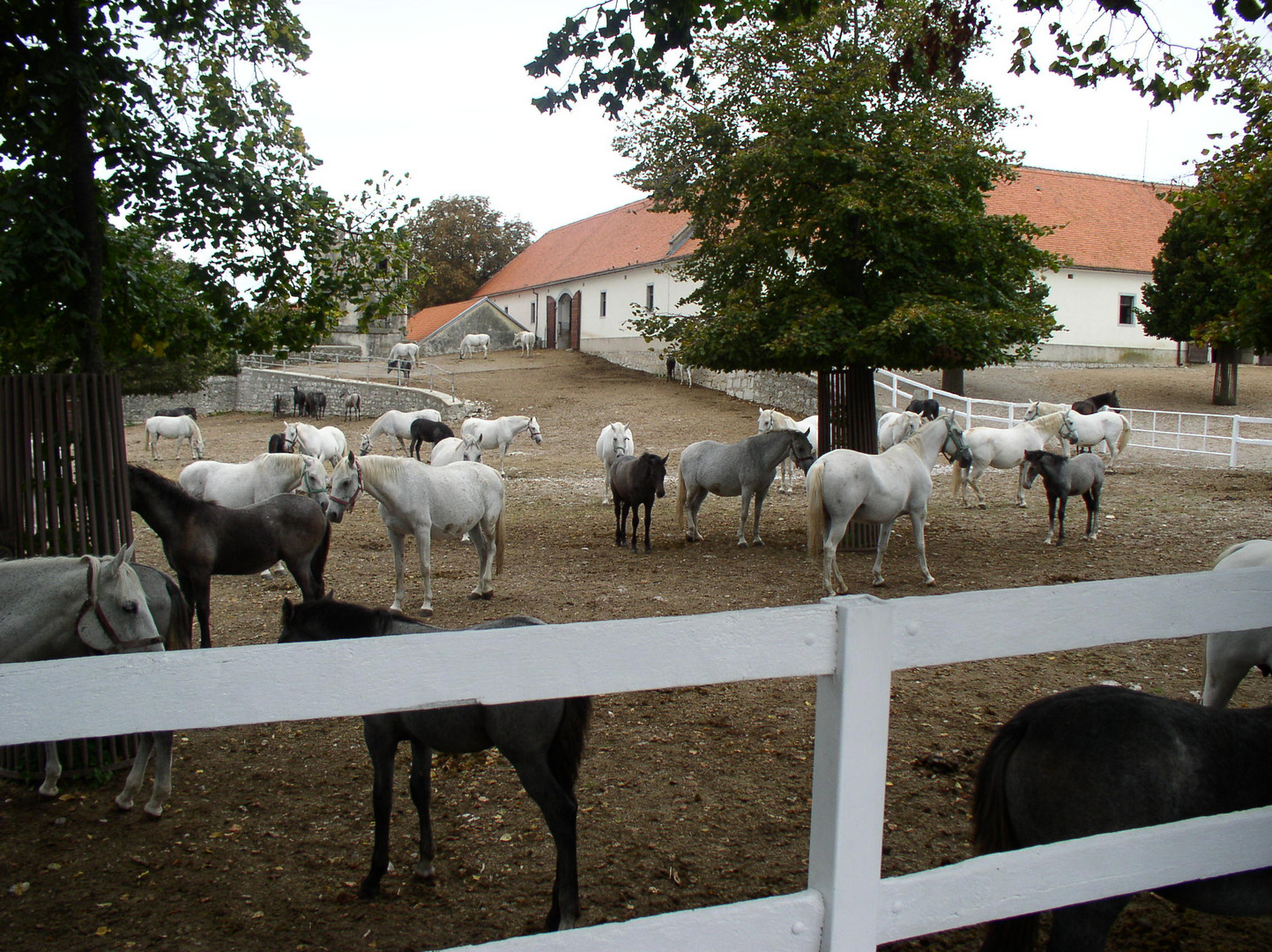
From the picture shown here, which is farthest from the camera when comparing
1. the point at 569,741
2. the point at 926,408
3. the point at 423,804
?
the point at 926,408

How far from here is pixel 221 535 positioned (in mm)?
6383

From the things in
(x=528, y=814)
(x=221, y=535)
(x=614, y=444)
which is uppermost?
(x=614, y=444)

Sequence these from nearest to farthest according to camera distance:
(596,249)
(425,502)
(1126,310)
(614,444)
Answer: (425,502) → (614,444) → (1126,310) → (596,249)

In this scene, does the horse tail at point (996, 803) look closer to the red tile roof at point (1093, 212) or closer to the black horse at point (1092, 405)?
the black horse at point (1092, 405)

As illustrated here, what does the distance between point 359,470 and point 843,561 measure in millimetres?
5774

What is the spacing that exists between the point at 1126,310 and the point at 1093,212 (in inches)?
194

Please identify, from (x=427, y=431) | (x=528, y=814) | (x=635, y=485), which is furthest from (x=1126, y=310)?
(x=528, y=814)

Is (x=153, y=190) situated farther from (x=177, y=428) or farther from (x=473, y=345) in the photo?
(x=473, y=345)

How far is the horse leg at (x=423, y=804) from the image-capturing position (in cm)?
354

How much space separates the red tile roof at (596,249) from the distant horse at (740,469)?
28.6 m

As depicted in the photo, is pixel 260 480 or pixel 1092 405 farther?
pixel 1092 405

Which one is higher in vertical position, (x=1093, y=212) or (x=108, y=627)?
(x=1093, y=212)

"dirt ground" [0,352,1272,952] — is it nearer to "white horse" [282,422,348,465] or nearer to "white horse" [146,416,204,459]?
"white horse" [282,422,348,465]

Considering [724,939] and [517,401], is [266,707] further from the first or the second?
[517,401]
